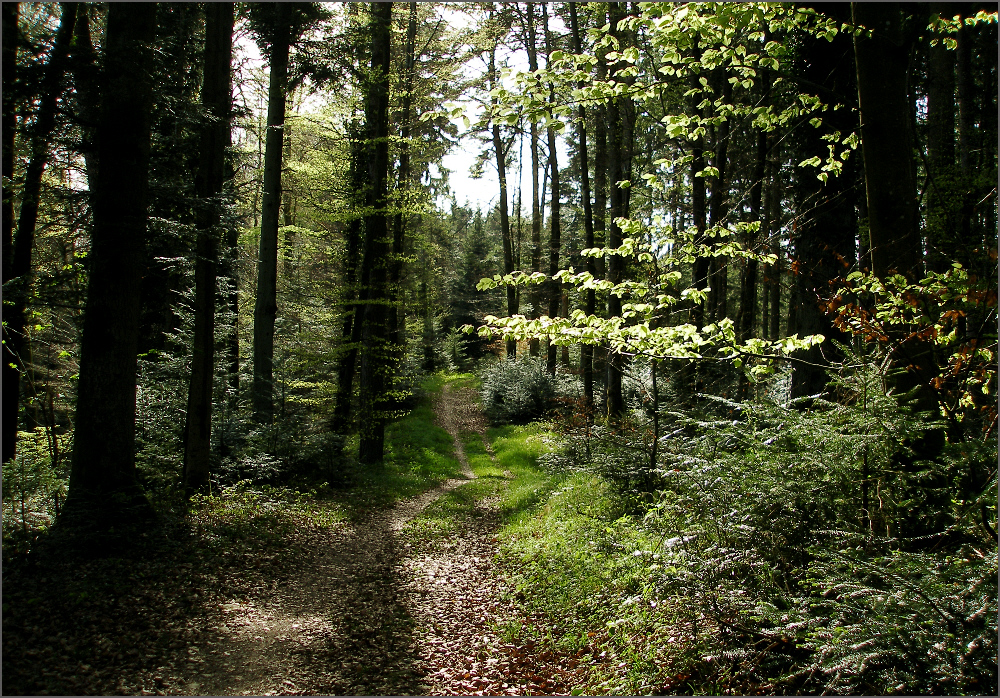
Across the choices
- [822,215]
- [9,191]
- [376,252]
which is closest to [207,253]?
[9,191]

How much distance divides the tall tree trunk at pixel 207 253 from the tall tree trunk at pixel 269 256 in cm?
225

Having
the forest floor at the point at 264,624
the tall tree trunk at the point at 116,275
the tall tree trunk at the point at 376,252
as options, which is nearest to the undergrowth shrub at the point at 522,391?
the tall tree trunk at the point at 376,252

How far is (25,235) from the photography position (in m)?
9.23

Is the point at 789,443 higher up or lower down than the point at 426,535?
higher up

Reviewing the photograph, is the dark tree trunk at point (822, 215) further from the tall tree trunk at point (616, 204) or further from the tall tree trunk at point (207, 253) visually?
the tall tree trunk at point (207, 253)

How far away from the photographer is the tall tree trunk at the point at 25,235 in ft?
20.7

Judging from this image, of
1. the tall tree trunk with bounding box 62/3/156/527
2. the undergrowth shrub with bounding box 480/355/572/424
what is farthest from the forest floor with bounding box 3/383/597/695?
the undergrowth shrub with bounding box 480/355/572/424

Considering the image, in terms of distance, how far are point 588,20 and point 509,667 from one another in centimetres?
1480

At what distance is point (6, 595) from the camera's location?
196 inches

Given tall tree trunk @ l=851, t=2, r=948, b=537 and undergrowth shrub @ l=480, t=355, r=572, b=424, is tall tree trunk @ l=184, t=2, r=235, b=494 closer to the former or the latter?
tall tree trunk @ l=851, t=2, r=948, b=537

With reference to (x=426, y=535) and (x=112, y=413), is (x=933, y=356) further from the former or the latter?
(x=112, y=413)

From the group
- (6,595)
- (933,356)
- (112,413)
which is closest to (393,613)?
(6,595)

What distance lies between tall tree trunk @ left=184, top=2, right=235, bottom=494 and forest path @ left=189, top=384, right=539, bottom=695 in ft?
8.92

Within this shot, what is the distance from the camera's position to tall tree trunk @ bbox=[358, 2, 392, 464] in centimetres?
1324
